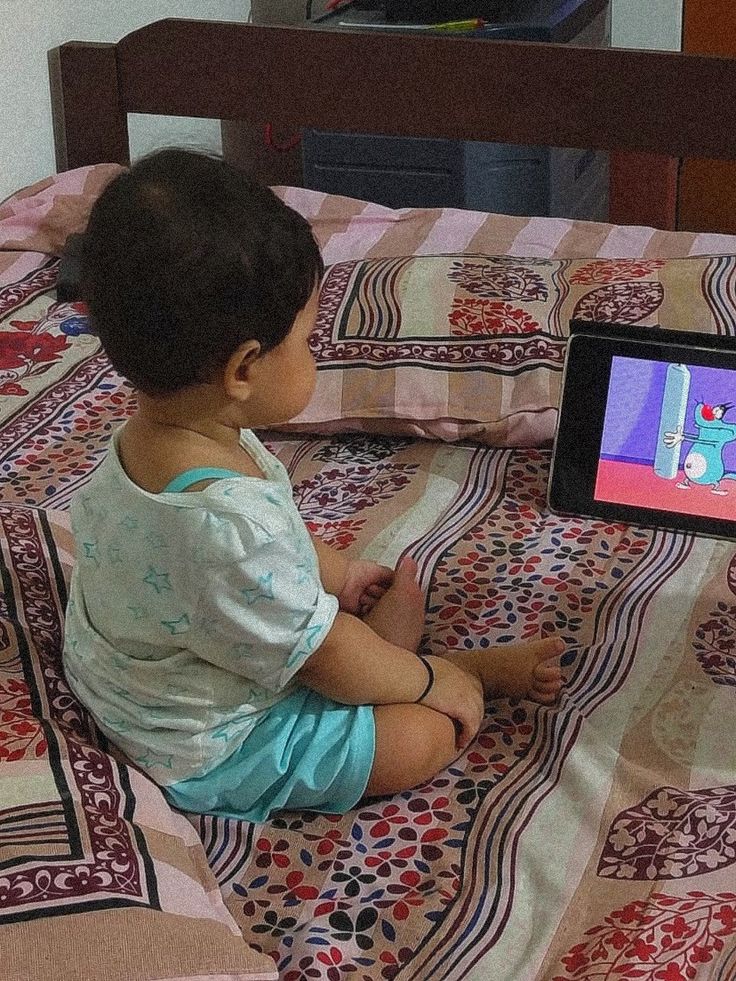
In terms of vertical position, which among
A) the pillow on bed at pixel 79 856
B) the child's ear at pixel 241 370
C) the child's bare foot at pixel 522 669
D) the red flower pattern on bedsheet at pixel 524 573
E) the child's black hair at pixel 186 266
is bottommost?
the red flower pattern on bedsheet at pixel 524 573

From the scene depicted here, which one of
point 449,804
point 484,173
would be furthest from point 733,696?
point 484,173

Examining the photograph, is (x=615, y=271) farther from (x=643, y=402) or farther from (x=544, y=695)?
(x=544, y=695)

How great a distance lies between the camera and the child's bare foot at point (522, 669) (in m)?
1.05

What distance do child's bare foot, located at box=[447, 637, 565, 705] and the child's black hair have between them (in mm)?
333

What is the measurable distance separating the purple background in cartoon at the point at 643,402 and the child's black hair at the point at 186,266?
1.20 feet

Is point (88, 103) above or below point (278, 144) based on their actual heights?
above

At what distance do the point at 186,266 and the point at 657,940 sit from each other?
0.52m

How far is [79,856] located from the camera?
79 centimetres

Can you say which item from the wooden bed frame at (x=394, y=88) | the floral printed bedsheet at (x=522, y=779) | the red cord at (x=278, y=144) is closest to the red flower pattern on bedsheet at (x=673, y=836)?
the floral printed bedsheet at (x=522, y=779)

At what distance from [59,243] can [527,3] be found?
1097 mm

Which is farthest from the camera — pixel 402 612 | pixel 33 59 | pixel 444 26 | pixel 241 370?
pixel 444 26

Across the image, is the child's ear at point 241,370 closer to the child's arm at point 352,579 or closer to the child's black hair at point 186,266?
the child's black hair at point 186,266

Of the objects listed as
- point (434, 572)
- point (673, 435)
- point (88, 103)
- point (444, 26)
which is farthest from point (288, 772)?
point (444, 26)

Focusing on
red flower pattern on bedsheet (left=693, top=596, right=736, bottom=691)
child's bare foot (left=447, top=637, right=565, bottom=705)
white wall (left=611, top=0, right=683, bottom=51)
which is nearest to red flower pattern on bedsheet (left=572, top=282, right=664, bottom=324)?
red flower pattern on bedsheet (left=693, top=596, right=736, bottom=691)
